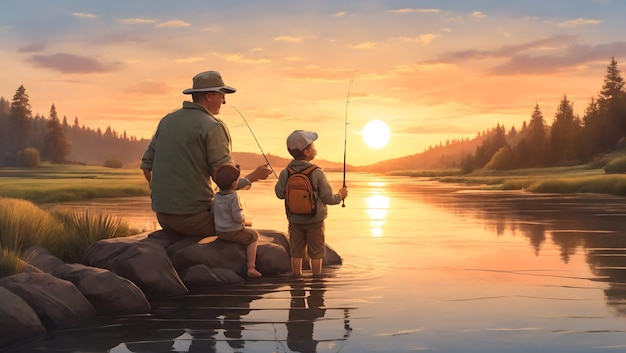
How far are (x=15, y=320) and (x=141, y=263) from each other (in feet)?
6.49

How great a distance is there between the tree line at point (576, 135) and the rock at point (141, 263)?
7652 cm

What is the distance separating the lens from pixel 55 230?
8797 millimetres

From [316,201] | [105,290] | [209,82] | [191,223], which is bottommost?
[105,290]

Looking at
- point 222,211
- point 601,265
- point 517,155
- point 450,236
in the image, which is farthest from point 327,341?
point 517,155

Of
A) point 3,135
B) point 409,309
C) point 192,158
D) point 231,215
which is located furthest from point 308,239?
point 3,135

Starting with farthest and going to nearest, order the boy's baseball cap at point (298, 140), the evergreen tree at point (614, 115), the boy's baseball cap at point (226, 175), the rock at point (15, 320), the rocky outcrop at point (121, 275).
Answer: the evergreen tree at point (614, 115) < the boy's baseball cap at point (298, 140) < the boy's baseball cap at point (226, 175) < the rocky outcrop at point (121, 275) < the rock at point (15, 320)

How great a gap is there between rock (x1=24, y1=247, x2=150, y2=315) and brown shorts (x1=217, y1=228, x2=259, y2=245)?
5.41 ft

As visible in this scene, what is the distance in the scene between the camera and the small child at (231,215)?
7699mm

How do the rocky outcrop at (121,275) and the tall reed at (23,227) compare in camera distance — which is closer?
the rocky outcrop at (121,275)

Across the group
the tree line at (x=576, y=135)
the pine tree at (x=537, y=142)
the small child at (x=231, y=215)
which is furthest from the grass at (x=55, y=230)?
the pine tree at (x=537, y=142)

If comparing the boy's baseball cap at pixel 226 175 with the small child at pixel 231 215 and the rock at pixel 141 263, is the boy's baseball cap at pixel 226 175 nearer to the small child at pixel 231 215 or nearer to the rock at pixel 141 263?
the small child at pixel 231 215

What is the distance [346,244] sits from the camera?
11.7 metres

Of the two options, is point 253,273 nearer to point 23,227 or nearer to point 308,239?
point 308,239

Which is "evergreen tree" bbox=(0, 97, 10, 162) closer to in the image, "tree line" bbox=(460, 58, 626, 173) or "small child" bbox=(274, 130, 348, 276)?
"tree line" bbox=(460, 58, 626, 173)
